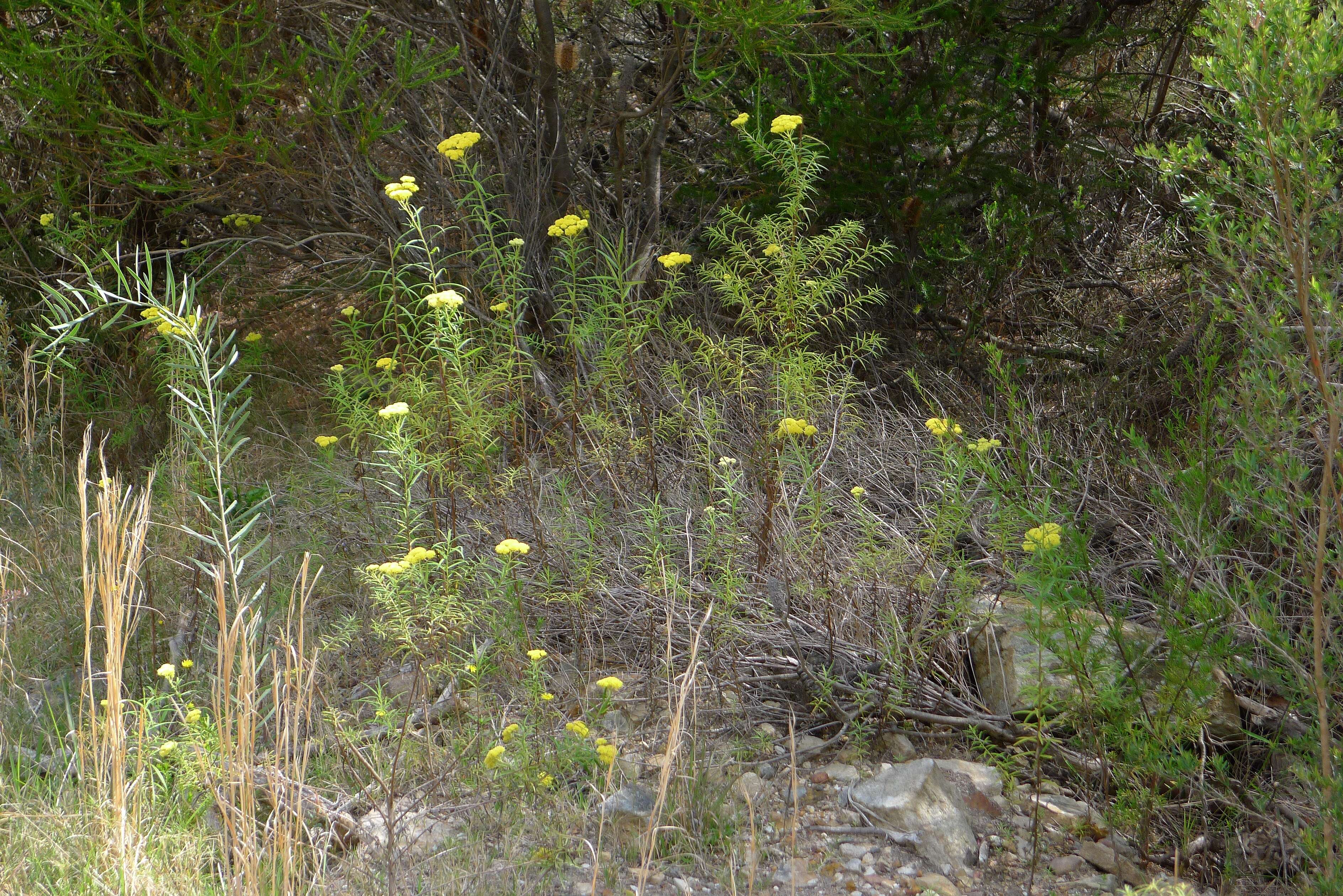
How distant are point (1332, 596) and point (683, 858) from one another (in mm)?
1437

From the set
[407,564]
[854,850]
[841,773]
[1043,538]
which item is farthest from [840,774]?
[407,564]

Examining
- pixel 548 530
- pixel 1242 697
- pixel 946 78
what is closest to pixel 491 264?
pixel 548 530

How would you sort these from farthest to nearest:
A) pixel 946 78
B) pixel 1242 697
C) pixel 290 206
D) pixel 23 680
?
pixel 290 206 → pixel 946 78 → pixel 23 680 → pixel 1242 697

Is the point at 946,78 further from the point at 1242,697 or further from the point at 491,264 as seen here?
the point at 1242,697

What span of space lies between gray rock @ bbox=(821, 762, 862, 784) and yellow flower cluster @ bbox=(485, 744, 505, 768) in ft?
2.82

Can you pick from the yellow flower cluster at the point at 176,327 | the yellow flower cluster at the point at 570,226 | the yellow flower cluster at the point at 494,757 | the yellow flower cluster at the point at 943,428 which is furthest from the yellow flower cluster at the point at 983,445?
the yellow flower cluster at the point at 176,327

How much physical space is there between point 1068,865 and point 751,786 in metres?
0.75

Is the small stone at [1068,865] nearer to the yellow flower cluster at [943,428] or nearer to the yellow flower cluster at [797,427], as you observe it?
the yellow flower cluster at [943,428]

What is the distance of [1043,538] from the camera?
2293 millimetres

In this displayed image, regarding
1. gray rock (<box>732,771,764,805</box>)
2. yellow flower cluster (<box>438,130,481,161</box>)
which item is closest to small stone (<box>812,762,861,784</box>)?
gray rock (<box>732,771,764,805</box>)

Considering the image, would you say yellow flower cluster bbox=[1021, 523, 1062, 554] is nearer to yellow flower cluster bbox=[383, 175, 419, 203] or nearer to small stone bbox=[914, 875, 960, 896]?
small stone bbox=[914, 875, 960, 896]

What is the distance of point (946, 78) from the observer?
480 cm

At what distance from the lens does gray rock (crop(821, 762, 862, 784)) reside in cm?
270

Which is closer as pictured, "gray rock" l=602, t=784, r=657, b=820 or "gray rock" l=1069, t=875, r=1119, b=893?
"gray rock" l=1069, t=875, r=1119, b=893
